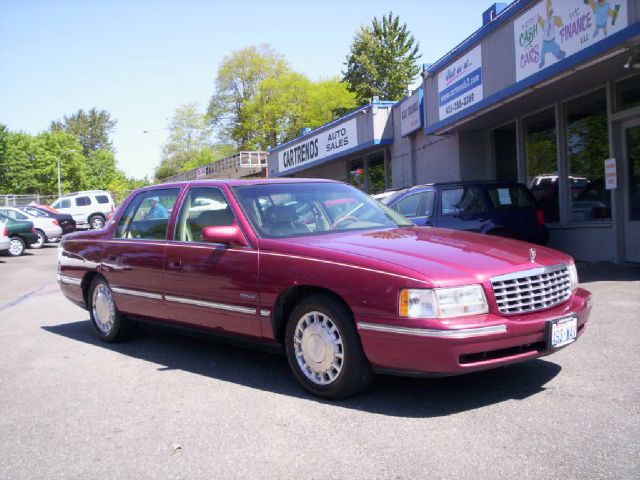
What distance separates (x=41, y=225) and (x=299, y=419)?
23.0 meters

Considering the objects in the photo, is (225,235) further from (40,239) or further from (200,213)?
(40,239)

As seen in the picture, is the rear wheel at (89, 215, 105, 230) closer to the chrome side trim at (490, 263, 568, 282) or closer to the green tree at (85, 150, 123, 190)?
the chrome side trim at (490, 263, 568, 282)

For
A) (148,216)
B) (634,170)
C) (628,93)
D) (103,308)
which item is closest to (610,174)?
(634,170)

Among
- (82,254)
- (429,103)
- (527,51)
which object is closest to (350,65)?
(429,103)

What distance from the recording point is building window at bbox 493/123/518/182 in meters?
13.8

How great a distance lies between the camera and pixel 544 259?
4.46 m

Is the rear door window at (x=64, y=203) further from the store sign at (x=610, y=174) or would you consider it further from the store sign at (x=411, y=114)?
the store sign at (x=610, y=174)

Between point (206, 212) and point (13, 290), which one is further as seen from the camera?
point (13, 290)

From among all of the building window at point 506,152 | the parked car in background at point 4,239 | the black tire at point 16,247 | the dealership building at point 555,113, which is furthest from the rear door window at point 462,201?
the black tire at point 16,247

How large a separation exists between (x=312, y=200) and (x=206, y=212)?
912mm

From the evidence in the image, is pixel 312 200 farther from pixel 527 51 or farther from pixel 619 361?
pixel 527 51

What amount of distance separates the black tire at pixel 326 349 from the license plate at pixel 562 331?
3.82ft

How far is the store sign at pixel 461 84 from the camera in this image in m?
12.1

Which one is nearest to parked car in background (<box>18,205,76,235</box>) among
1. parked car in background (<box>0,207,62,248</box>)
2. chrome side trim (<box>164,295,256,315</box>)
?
parked car in background (<box>0,207,62,248</box>)
